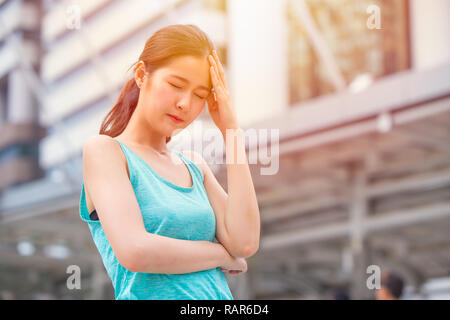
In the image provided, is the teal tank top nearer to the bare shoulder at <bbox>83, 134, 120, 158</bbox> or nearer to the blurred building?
the bare shoulder at <bbox>83, 134, 120, 158</bbox>

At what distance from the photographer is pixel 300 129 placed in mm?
8492

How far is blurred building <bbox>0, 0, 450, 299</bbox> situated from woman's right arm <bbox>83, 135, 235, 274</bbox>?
8.58ft

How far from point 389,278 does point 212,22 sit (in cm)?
1118

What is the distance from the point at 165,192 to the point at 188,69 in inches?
10.0

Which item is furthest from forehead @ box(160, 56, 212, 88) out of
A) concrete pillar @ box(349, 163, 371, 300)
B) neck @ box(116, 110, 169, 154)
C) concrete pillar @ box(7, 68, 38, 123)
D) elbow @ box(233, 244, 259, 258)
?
concrete pillar @ box(7, 68, 38, 123)

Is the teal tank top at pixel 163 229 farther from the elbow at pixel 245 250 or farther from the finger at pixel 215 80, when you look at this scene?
the finger at pixel 215 80

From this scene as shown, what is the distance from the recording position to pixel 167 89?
141 cm

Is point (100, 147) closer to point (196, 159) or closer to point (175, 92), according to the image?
point (175, 92)

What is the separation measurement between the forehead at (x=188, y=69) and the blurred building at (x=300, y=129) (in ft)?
8.36

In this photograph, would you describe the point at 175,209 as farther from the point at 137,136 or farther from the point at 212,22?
the point at 212,22

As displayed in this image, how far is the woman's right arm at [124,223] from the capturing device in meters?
1.30

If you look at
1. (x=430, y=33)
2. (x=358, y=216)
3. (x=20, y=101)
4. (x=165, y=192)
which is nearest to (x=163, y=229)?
(x=165, y=192)

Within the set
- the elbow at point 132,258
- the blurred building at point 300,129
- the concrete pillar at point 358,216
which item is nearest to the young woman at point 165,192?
the elbow at point 132,258
